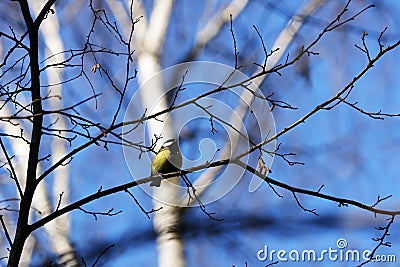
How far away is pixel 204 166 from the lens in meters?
1.18

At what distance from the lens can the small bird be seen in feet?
5.96

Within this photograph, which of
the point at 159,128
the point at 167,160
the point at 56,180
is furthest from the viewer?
the point at 56,180

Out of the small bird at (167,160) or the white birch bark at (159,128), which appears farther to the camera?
the white birch bark at (159,128)

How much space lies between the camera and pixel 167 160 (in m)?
1.82

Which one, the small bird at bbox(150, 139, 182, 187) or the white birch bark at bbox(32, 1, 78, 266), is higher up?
the white birch bark at bbox(32, 1, 78, 266)

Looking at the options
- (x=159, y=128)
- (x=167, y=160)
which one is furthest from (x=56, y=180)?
(x=167, y=160)

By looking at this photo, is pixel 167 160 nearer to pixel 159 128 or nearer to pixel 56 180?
pixel 159 128

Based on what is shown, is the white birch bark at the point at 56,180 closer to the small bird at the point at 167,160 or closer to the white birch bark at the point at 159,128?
the white birch bark at the point at 159,128

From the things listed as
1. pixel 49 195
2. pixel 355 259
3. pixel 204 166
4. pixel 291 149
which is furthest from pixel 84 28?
pixel 204 166

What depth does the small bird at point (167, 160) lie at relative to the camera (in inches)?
71.5

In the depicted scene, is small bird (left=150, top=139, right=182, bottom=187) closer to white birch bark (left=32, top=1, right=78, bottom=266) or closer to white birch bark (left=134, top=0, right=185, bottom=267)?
white birch bark (left=134, top=0, right=185, bottom=267)

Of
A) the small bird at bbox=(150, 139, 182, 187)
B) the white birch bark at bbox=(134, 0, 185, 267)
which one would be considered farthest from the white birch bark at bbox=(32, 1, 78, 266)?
the small bird at bbox=(150, 139, 182, 187)

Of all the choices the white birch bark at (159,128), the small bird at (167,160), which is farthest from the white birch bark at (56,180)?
the small bird at (167,160)

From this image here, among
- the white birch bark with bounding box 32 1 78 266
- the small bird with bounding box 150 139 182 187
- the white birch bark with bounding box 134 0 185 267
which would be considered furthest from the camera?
the white birch bark with bounding box 32 1 78 266
